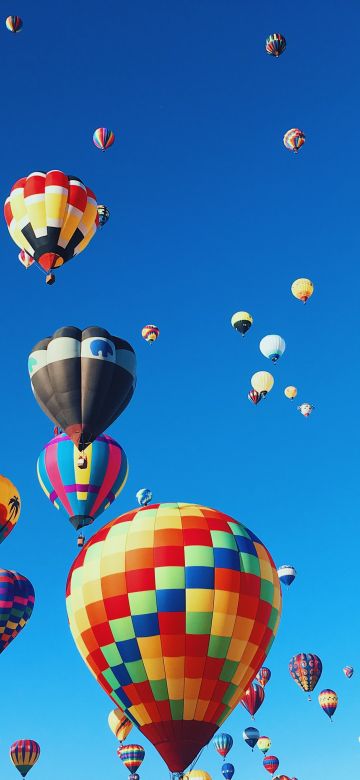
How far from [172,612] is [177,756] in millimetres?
2740

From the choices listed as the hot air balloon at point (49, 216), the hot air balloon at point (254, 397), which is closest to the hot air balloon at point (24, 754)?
the hot air balloon at point (254, 397)

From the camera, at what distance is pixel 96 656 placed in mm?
18812

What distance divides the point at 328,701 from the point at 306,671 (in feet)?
15.3

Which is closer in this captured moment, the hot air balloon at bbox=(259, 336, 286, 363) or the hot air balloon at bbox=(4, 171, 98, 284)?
the hot air balloon at bbox=(4, 171, 98, 284)

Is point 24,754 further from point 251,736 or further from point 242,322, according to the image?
point 242,322

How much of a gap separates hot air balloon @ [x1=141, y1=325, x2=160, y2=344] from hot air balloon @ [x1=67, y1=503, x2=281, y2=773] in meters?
17.9

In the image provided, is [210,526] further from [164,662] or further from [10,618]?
[10,618]

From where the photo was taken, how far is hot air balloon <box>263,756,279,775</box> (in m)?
46.1

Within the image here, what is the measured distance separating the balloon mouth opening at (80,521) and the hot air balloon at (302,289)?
51.6 ft

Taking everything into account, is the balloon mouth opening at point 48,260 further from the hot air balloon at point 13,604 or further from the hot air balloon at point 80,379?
the hot air balloon at point 13,604

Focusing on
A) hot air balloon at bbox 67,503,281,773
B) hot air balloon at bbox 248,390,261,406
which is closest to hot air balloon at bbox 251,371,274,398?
hot air balloon at bbox 248,390,261,406

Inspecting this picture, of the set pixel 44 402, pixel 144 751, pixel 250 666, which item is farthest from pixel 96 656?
pixel 144 751

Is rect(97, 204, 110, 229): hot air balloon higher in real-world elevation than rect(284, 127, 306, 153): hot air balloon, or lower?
lower

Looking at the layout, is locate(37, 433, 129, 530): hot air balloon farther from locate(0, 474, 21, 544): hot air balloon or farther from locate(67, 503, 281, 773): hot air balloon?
locate(67, 503, 281, 773): hot air balloon
